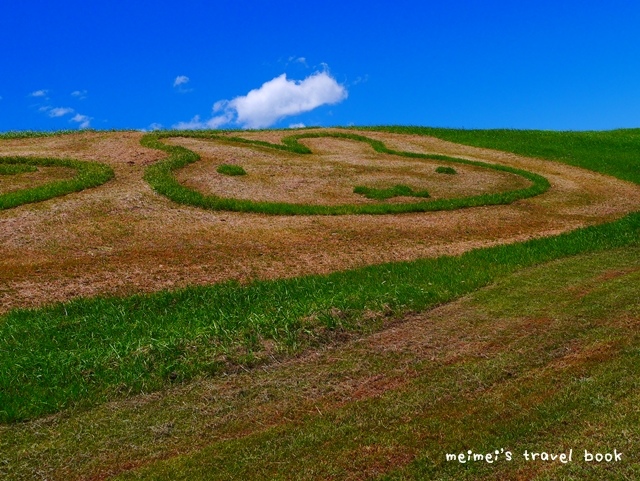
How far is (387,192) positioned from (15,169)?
15.1 m

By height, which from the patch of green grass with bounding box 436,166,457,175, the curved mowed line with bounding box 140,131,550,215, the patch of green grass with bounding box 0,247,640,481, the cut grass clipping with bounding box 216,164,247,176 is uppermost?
the patch of green grass with bounding box 436,166,457,175

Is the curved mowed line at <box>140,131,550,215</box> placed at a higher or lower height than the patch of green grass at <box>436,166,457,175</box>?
lower

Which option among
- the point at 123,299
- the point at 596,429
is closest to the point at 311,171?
the point at 123,299

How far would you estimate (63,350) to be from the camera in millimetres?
9953

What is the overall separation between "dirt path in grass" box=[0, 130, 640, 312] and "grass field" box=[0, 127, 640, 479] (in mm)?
1666

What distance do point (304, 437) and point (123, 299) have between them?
7.31m

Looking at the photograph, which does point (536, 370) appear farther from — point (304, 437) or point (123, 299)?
point (123, 299)

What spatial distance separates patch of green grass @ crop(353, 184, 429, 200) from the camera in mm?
24438

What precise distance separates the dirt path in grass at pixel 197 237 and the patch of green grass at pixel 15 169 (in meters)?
3.38

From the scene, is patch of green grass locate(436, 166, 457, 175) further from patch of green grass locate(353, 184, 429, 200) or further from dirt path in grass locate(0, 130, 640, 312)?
dirt path in grass locate(0, 130, 640, 312)

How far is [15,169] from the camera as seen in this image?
25.7 metres

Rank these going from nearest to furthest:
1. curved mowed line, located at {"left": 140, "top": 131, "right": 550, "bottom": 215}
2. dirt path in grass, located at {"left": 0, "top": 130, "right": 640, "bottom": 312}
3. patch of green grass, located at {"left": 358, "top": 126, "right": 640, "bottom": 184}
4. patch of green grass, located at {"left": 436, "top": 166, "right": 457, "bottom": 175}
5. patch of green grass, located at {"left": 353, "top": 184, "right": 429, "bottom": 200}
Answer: dirt path in grass, located at {"left": 0, "top": 130, "right": 640, "bottom": 312} → curved mowed line, located at {"left": 140, "top": 131, "right": 550, "bottom": 215} → patch of green grass, located at {"left": 353, "top": 184, "right": 429, "bottom": 200} → patch of green grass, located at {"left": 436, "top": 166, "right": 457, "bottom": 175} → patch of green grass, located at {"left": 358, "top": 126, "right": 640, "bottom": 184}

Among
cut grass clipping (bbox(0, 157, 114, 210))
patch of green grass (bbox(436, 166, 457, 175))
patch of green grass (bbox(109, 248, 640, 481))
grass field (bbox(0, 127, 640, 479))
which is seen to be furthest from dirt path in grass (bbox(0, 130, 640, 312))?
patch of green grass (bbox(109, 248, 640, 481))

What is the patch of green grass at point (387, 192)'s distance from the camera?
24.4 metres
